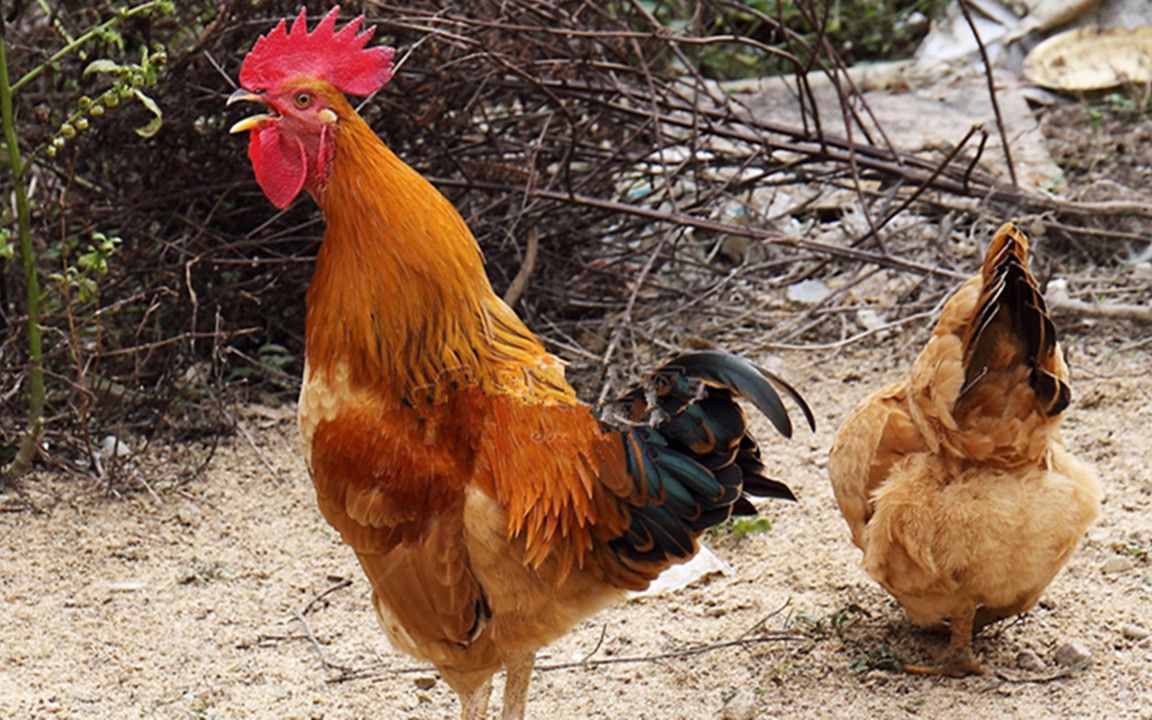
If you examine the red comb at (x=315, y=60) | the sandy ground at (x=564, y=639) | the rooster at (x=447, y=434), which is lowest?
the sandy ground at (x=564, y=639)

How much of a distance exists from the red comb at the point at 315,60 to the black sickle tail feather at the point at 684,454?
1.03 m

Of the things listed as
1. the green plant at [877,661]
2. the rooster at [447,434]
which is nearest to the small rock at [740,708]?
the green plant at [877,661]

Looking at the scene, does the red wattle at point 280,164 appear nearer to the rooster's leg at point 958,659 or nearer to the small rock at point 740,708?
the small rock at point 740,708

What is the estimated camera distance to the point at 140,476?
200 inches

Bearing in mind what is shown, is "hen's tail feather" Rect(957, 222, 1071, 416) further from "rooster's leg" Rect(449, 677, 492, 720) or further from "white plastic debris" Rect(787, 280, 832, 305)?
"white plastic debris" Rect(787, 280, 832, 305)

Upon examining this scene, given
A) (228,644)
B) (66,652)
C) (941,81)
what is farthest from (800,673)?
(941,81)

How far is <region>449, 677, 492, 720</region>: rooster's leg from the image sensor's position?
11.6 ft

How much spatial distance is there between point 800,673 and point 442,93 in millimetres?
2612

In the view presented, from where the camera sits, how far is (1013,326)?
354 centimetres

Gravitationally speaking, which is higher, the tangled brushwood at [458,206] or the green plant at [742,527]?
the tangled brushwood at [458,206]

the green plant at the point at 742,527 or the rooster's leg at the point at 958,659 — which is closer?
the rooster's leg at the point at 958,659

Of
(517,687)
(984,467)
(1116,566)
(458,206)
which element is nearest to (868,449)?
(984,467)

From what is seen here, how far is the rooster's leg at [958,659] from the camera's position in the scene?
12.6ft

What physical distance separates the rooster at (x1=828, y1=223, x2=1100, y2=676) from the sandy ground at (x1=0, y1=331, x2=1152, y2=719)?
1.01 feet
